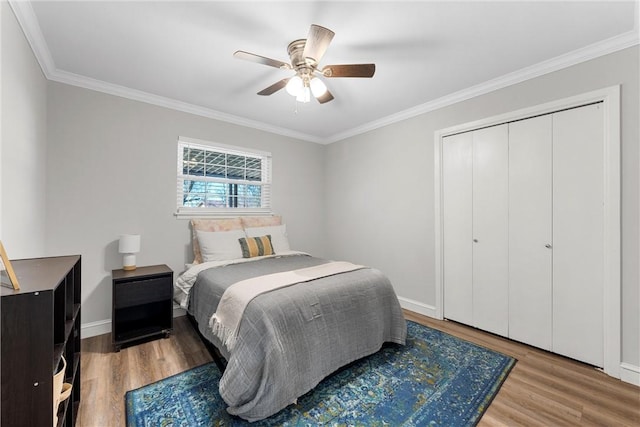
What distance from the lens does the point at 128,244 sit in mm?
2648

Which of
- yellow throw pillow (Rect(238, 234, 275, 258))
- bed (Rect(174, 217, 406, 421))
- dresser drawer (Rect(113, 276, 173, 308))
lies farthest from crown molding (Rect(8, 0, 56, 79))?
yellow throw pillow (Rect(238, 234, 275, 258))

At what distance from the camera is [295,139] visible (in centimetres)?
436

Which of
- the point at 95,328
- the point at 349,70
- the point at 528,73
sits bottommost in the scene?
the point at 95,328

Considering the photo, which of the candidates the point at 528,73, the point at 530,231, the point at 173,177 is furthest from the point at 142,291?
the point at 528,73

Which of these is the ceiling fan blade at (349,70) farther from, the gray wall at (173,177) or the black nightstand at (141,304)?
the black nightstand at (141,304)

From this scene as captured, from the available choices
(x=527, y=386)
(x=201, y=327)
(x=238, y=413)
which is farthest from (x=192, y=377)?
(x=527, y=386)

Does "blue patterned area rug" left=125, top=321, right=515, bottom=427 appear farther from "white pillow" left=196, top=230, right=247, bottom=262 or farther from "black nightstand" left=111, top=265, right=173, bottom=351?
"white pillow" left=196, top=230, right=247, bottom=262

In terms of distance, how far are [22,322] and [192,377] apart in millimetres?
1406

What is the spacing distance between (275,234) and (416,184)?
76.4 inches

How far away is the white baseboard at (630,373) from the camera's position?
1.95 m

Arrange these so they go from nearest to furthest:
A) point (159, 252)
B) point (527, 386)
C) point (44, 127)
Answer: point (527, 386), point (44, 127), point (159, 252)

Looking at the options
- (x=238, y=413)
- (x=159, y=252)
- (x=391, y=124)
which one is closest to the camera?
(x=238, y=413)

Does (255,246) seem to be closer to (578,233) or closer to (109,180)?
(109,180)

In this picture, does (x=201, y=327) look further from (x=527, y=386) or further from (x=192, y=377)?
(x=527, y=386)
